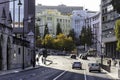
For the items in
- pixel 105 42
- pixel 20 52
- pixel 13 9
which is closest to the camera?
pixel 20 52

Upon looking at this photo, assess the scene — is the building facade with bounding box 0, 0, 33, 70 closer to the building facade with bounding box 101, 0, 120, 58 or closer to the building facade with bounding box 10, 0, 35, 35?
the building facade with bounding box 10, 0, 35, 35

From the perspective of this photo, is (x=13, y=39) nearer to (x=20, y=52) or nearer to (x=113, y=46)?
(x=20, y=52)

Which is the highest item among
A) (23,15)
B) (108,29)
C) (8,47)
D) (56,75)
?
(23,15)

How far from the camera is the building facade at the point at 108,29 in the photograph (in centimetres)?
13988

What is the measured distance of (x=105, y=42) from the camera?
147250mm

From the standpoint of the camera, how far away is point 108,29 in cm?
14588

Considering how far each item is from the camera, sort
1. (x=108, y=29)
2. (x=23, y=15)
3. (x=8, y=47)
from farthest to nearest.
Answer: (x=108, y=29), (x=23, y=15), (x=8, y=47)

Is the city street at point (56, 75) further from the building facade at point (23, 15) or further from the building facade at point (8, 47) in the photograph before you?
the building facade at point (23, 15)

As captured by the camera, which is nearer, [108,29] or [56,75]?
[56,75]

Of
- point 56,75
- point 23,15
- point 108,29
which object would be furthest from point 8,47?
point 108,29

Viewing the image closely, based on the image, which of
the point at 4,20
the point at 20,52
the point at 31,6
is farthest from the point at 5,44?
the point at 31,6

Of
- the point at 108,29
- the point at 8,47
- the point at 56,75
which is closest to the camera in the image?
the point at 56,75

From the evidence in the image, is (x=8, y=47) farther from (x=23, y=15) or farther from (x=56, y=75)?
(x=23, y=15)

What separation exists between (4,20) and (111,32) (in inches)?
2635
